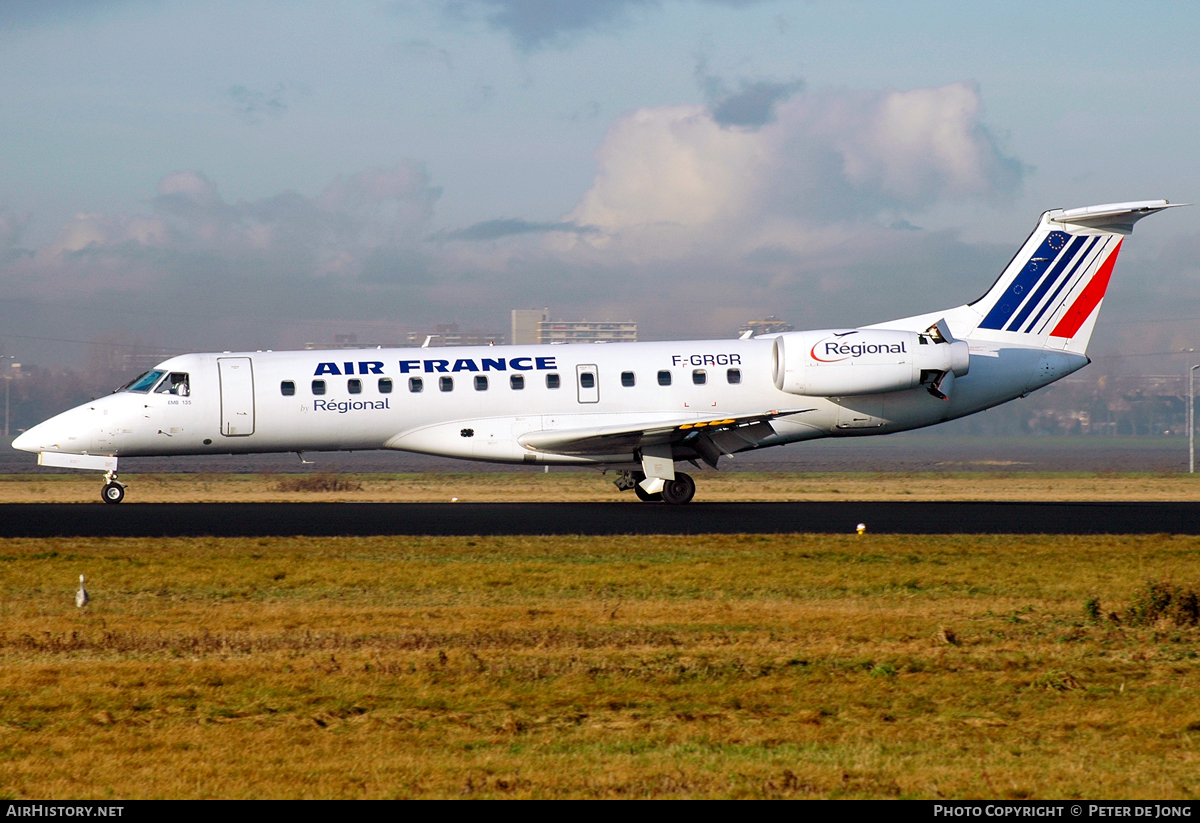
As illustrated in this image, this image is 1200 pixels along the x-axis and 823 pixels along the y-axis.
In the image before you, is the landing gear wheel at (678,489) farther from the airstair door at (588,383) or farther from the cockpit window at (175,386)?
the cockpit window at (175,386)

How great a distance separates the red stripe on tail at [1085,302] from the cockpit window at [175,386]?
68.5ft

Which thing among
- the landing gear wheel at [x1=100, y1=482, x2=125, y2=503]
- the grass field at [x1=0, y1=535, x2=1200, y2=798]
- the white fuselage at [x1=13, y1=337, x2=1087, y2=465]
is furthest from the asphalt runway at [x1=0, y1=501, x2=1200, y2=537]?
the grass field at [x1=0, y1=535, x2=1200, y2=798]

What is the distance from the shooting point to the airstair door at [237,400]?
89.4 feet

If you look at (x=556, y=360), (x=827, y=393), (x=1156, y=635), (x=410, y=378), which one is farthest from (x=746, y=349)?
(x=1156, y=635)

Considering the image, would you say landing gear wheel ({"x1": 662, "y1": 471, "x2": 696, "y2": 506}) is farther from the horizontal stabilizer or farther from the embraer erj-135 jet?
the horizontal stabilizer

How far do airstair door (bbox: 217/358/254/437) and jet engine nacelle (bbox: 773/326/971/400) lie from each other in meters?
12.3

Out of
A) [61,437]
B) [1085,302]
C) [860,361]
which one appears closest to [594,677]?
[860,361]

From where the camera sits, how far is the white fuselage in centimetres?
2727

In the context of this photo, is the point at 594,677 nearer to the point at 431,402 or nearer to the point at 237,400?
the point at 431,402

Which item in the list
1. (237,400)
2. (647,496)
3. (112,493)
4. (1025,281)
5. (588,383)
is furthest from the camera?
(1025,281)

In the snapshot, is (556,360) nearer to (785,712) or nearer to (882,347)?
→ (882,347)

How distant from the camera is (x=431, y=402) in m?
27.5

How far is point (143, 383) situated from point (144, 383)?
0.08ft

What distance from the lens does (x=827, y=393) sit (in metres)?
27.9
